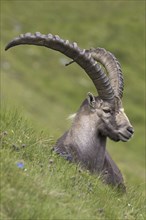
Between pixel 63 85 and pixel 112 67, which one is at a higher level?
pixel 63 85

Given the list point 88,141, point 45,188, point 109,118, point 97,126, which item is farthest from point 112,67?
point 45,188

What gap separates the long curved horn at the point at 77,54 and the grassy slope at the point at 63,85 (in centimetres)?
152

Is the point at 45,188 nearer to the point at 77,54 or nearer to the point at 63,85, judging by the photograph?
the point at 77,54

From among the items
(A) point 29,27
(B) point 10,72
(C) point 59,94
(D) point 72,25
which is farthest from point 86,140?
(D) point 72,25

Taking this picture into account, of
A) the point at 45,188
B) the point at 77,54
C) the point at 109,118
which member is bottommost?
the point at 45,188

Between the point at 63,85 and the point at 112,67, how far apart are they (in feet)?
334

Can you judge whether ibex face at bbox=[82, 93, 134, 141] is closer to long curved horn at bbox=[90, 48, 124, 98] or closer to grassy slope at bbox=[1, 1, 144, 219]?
long curved horn at bbox=[90, 48, 124, 98]

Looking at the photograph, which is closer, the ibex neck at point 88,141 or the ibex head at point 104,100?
the ibex head at point 104,100

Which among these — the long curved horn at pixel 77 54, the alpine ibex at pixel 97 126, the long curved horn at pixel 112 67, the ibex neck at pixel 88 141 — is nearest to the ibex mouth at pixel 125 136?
the alpine ibex at pixel 97 126

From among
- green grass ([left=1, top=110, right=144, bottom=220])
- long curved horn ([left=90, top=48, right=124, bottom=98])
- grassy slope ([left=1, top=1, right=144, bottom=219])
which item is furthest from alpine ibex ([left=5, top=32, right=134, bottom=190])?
green grass ([left=1, top=110, right=144, bottom=220])

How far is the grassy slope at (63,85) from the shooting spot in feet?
27.1

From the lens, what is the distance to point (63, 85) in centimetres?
11800

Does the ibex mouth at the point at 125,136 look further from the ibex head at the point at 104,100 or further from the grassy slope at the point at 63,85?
the grassy slope at the point at 63,85

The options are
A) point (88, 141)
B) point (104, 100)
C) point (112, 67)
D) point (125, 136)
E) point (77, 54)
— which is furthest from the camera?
point (112, 67)
